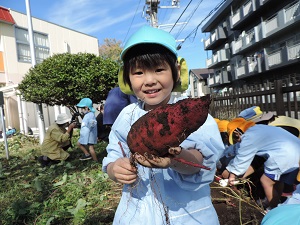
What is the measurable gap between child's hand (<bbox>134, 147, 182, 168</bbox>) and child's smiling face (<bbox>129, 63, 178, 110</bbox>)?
0.36 metres

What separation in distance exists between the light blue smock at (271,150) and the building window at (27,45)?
56.0ft

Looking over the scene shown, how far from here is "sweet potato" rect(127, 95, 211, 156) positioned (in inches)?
37.5

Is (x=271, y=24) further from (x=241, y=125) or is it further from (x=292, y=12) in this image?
(x=241, y=125)

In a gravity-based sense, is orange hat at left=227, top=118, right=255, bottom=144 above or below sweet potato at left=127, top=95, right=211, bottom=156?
below

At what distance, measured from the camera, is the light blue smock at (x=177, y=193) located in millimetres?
1098

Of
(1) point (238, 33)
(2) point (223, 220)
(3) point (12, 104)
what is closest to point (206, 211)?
(2) point (223, 220)

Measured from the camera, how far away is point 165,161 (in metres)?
0.95

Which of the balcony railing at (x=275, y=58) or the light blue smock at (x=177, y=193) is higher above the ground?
the balcony railing at (x=275, y=58)

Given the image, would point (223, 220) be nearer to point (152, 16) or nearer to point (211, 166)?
point (211, 166)

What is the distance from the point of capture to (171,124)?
3.14 feet

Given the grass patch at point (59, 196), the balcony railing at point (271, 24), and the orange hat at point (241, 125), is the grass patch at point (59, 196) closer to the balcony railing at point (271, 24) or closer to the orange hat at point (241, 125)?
the orange hat at point (241, 125)

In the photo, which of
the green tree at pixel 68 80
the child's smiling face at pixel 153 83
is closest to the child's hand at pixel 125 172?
the child's smiling face at pixel 153 83

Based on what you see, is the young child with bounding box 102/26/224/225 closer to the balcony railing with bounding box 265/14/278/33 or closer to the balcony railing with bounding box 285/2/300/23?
the balcony railing with bounding box 285/2/300/23

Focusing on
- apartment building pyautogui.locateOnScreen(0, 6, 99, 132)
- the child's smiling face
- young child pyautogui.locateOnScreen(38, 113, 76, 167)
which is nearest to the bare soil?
the child's smiling face
